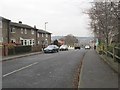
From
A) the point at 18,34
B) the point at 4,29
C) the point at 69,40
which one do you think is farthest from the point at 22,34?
the point at 69,40

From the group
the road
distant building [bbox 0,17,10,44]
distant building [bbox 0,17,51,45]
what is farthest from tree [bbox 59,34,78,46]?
the road

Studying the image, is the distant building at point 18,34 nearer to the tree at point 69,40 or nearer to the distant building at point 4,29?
the distant building at point 4,29

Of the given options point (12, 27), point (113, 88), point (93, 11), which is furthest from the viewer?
point (12, 27)

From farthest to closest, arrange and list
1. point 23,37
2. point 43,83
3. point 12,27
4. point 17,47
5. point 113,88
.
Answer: point 23,37 < point 12,27 < point 17,47 < point 43,83 < point 113,88

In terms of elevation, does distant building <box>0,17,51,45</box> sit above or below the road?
above

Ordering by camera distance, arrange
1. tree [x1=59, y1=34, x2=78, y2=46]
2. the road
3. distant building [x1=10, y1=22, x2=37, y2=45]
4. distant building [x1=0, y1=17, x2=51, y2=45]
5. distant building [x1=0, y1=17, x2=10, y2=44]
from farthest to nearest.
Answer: tree [x1=59, y1=34, x2=78, y2=46] < distant building [x1=10, y1=22, x2=37, y2=45] < distant building [x1=0, y1=17, x2=51, y2=45] < distant building [x1=0, y1=17, x2=10, y2=44] < the road

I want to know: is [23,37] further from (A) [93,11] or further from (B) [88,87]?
(B) [88,87]

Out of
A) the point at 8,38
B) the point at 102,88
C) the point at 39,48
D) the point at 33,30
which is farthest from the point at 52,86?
the point at 33,30

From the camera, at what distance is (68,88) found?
11.1 meters

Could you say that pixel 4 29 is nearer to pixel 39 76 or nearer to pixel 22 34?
pixel 22 34

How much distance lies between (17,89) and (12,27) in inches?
2250

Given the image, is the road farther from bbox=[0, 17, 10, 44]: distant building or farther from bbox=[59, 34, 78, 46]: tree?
bbox=[59, 34, 78, 46]: tree

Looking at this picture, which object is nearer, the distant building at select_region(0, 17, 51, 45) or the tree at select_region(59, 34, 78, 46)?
the distant building at select_region(0, 17, 51, 45)

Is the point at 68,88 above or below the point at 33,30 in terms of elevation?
below
